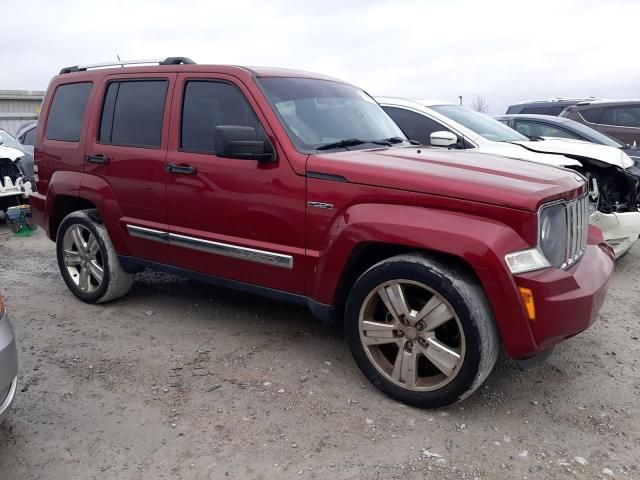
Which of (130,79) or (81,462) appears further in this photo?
(130,79)

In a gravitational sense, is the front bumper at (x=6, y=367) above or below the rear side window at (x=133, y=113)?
below

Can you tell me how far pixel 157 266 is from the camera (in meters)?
4.40

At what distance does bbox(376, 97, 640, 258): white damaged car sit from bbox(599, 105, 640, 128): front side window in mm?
4280

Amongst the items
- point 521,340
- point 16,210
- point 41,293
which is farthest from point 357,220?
point 16,210

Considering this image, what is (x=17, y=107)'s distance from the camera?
63.3 feet

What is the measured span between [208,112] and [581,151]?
14.2 ft

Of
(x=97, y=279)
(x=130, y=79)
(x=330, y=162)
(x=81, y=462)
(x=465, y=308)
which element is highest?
(x=130, y=79)

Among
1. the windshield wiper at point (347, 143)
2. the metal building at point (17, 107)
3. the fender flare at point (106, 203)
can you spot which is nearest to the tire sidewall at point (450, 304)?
the windshield wiper at point (347, 143)

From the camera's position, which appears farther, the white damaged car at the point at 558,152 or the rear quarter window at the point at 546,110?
the rear quarter window at the point at 546,110

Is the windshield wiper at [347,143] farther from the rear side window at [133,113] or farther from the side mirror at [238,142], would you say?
the rear side window at [133,113]

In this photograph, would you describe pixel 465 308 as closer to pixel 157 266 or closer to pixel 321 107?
pixel 321 107

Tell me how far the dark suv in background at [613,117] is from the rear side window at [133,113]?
29.0ft

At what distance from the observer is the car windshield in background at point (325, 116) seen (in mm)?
3660

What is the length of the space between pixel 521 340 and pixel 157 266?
2800 millimetres
